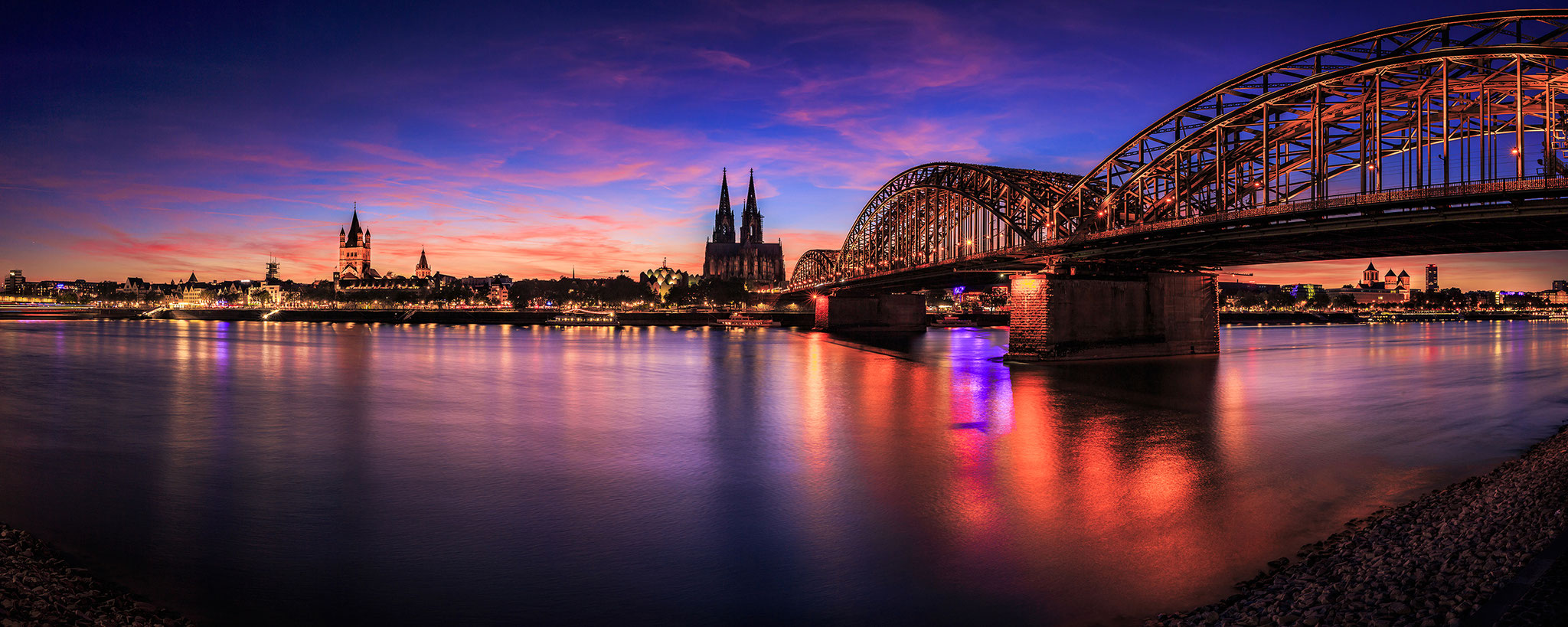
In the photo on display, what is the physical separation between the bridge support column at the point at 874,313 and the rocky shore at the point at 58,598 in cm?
9203

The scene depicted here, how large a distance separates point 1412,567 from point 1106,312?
37.5 meters

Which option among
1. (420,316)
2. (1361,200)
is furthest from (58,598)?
(420,316)

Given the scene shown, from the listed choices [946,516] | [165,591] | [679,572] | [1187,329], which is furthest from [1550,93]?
[165,591]

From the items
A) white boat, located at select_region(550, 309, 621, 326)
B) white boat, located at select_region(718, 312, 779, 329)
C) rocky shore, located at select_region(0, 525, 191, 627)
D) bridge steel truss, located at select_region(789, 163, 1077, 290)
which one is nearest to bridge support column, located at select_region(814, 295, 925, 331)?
bridge steel truss, located at select_region(789, 163, 1077, 290)

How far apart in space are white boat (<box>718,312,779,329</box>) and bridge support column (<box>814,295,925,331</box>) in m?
23.1

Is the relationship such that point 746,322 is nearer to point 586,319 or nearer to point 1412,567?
point 586,319

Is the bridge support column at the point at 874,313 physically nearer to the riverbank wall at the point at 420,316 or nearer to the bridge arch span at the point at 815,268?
the bridge arch span at the point at 815,268

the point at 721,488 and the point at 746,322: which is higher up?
the point at 746,322

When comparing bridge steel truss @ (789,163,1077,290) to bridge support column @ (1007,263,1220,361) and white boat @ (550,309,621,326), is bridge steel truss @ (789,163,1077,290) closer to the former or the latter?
bridge support column @ (1007,263,1220,361)

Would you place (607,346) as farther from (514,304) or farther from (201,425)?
(514,304)

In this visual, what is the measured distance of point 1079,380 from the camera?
105 feet

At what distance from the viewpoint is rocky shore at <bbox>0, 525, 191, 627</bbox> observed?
6660 millimetres

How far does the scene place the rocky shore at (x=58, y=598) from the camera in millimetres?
6660

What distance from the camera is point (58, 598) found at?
7.28 meters
